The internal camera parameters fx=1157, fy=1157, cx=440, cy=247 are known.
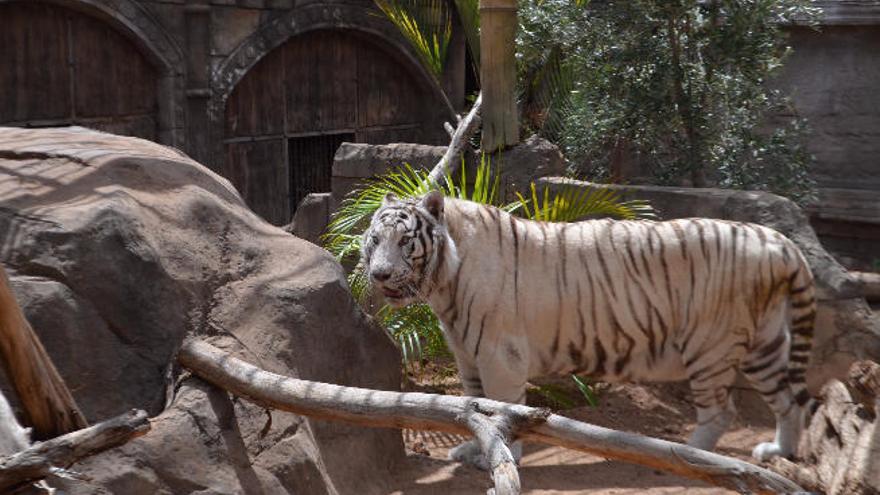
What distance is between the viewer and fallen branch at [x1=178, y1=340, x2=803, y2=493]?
3494mm

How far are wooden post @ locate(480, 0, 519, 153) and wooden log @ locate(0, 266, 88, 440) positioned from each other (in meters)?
4.30

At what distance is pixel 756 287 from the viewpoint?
5570 millimetres

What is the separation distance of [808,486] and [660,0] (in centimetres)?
435

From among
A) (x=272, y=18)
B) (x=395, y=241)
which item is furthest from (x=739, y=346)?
(x=272, y=18)

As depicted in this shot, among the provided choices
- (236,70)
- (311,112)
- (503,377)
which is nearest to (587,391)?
(503,377)

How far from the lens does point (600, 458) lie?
19.3ft

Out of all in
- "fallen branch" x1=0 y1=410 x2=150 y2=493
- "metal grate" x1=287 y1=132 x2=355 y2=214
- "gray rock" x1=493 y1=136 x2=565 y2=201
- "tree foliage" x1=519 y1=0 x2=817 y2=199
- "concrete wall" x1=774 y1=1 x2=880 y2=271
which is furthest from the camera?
"metal grate" x1=287 y1=132 x2=355 y2=214

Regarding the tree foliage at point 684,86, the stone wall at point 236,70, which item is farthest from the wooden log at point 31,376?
the stone wall at point 236,70

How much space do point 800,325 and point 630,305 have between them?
0.83 metres

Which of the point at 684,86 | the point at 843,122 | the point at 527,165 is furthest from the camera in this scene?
the point at 843,122

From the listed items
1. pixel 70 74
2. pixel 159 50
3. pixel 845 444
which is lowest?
pixel 845 444

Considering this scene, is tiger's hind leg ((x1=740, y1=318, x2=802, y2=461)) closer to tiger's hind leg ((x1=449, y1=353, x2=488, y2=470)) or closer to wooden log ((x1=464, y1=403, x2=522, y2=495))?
tiger's hind leg ((x1=449, y1=353, x2=488, y2=470))

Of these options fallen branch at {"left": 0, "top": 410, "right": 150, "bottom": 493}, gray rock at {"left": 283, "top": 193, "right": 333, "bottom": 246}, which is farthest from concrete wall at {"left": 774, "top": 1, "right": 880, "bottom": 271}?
fallen branch at {"left": 0, "top": 410, "right": 150, "bottom": 493}

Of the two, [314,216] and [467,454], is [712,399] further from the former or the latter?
[314,216]
